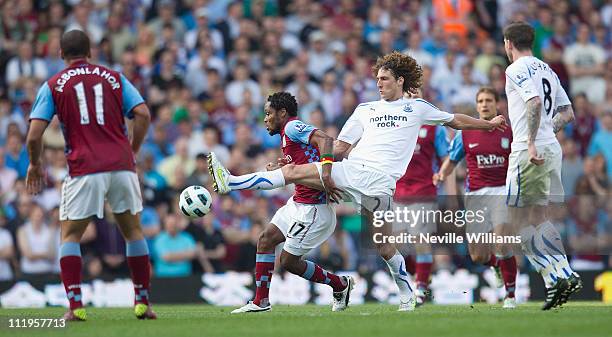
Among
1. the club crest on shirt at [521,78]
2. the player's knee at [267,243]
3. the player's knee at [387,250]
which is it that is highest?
the club crest on shirt at [521,78]

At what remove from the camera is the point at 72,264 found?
34.4 feet

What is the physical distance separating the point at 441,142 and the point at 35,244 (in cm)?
700

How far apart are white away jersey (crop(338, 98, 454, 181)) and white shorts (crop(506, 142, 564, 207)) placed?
2.87 ft

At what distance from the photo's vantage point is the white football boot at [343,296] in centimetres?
1234

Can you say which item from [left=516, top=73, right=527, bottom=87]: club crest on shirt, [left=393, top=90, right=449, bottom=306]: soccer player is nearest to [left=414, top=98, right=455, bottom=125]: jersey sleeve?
[left=516, top=73, right=527, bottom=87]: club crest on shirt

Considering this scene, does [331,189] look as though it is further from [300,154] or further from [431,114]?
[431,114]

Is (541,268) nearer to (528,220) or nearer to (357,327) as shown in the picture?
(528,220)

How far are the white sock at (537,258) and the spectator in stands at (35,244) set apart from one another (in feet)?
29.3

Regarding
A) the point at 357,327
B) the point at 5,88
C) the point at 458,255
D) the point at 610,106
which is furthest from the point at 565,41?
the point at 357,327

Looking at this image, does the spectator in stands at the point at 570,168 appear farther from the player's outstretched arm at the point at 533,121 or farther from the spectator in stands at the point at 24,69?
the spectator in stands at the point at 24,69

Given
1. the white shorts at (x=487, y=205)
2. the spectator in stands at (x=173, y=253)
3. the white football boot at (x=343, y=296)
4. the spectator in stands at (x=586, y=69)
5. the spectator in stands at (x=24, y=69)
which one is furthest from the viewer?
the spectator in stands at (x=586, y=69)

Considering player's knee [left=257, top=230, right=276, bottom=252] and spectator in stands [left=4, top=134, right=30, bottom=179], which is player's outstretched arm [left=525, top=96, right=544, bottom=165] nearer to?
player's knee [left=257, top=230, right=276, bottom=252]

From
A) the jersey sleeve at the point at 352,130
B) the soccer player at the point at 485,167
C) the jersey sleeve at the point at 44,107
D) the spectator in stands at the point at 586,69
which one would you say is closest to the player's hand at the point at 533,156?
the jersey sleeve at the point at 352,130

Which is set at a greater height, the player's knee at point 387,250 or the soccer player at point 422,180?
the soccer player at point 422,180
